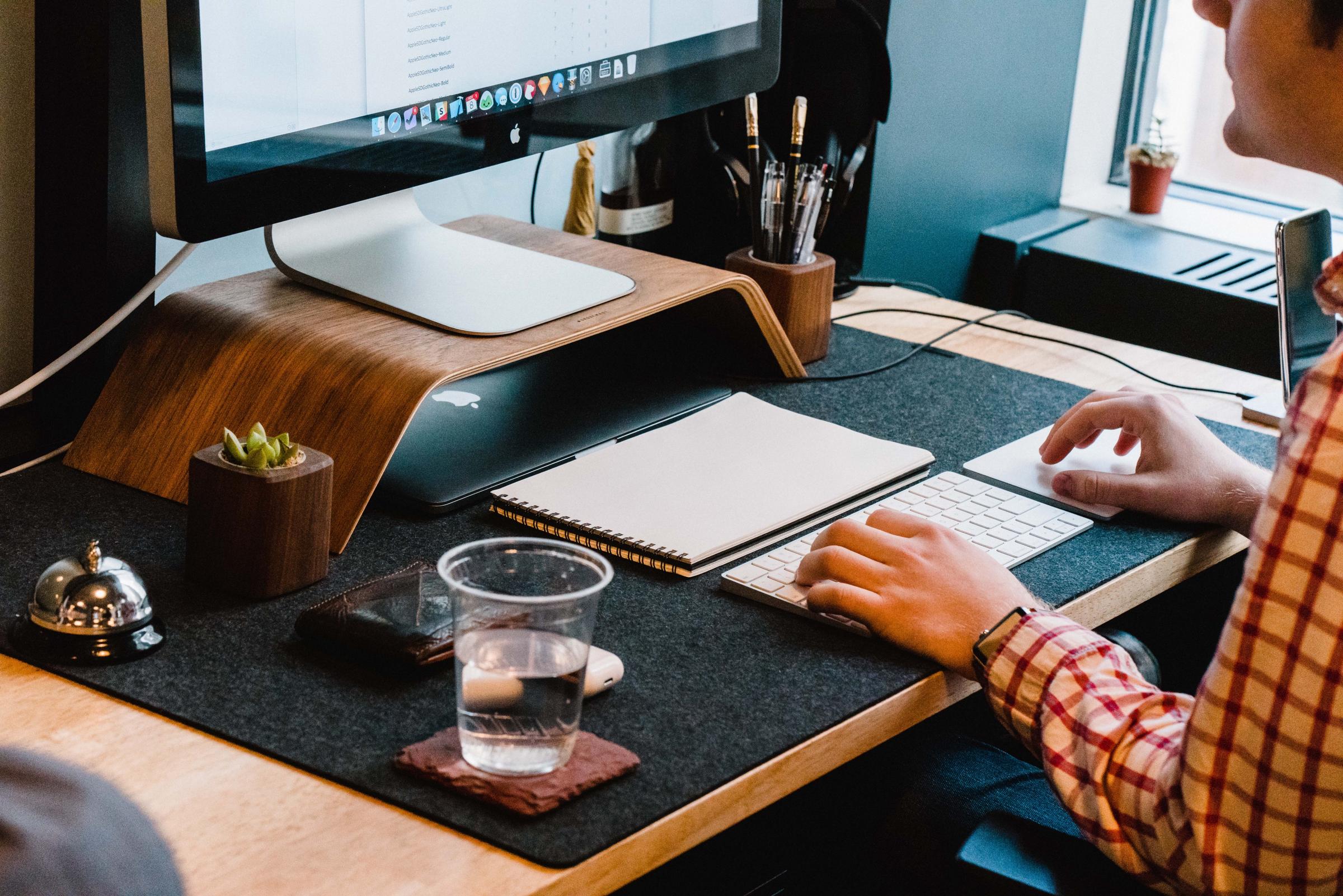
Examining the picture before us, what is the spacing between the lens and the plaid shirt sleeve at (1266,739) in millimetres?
638

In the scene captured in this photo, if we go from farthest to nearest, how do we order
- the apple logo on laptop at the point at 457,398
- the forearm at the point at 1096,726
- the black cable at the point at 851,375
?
the black cable at the point at 851,375
the apple logo on laptop at the point at 457,398
the forearm at the point at 1096,726

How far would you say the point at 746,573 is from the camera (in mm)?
884

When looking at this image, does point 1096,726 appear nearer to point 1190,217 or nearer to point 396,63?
point 396,63

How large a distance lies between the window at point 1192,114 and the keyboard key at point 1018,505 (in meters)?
1.25

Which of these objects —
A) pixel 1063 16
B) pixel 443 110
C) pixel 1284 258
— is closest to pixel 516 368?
pixel 443 110

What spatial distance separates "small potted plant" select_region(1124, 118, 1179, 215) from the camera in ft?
6.56

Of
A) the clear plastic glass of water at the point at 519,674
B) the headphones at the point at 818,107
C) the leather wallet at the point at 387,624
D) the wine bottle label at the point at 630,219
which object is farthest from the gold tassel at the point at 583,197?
the clear plastic glass of water at the point at 519,674

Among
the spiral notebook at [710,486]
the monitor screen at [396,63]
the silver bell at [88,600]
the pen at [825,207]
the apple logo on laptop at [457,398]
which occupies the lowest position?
the apple logo on laptop at [457,398]

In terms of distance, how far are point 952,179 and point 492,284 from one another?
881 mm

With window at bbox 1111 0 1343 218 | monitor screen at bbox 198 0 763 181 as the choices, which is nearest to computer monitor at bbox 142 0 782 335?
monitor screen at bbox 198 0 763 181

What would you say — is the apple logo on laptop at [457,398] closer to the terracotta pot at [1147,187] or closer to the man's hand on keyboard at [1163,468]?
the man's hand on keyboard at [1163,468]

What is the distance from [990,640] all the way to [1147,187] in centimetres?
139

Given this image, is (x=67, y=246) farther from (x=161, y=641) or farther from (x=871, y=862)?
(x=871, y=862)

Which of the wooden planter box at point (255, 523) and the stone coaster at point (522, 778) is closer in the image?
the stone coaster at point (522, 778)
